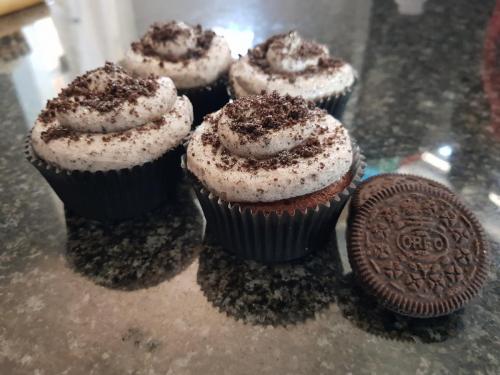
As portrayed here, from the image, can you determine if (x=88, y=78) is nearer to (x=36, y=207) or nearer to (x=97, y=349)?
(x=36, y=207)

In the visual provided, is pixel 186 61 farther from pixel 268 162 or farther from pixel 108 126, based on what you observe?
pixel 268 162

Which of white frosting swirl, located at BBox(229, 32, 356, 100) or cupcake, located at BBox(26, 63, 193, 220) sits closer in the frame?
cupcake, located at BBox(26, 63, 193, 220)

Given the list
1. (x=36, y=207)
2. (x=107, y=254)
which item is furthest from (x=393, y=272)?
(x=36, y=207)

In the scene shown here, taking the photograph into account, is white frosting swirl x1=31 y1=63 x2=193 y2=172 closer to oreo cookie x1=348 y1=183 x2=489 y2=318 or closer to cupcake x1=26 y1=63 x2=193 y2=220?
cupcake x1=26 y1=63 x2=193 y2=220

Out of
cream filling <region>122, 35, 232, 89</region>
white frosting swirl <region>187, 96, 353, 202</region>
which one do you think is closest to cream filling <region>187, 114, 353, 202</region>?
white frosting swirl <region>187, 96, 353, 202</region>

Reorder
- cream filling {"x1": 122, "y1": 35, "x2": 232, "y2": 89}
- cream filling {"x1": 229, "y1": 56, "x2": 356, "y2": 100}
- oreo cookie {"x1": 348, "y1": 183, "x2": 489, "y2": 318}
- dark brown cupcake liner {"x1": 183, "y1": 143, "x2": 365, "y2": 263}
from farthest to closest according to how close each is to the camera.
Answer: cream filling {"x1": 122, "y1": 35, "x2": 232, "y2": 89}, cream filling {"x1": 229, "y1": 56, "x2": 356, "y2": 100}, dark brown cupcake liner {"x1": 183, "y1": 143, "x2": 365, "y2": 263}, oreo cookie {"x1": 348, "y1": 183, "x2": 489, "y2": 318}

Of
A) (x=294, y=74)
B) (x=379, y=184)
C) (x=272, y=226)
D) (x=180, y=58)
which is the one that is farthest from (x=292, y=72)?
(x=272, y=226)

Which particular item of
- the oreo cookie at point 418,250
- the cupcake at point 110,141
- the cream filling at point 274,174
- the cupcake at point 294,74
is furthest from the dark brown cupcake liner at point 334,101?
the oreo cookie at point 418,250
